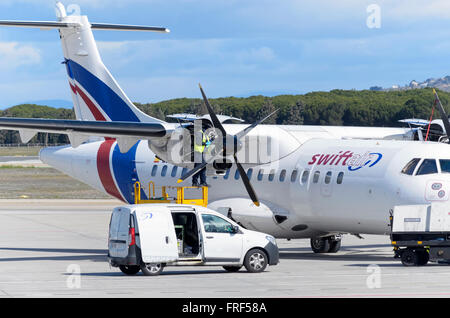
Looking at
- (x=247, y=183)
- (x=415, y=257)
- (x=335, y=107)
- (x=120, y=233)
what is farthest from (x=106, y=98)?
(x=335, y=107)

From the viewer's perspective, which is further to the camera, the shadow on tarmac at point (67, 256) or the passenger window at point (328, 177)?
the shadow on tarmac at point (67, 256)

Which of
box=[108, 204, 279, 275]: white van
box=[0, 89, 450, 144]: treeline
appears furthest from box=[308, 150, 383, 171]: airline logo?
box=[0, 89, 450, 144]: treeline

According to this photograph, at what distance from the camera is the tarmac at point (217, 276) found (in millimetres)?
14844

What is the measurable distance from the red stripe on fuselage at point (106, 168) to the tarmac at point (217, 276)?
1.93 metres

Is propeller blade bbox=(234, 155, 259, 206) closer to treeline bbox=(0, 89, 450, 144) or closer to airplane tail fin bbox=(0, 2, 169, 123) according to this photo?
airplane tail fin bbox=(0, 2, 169, 123)

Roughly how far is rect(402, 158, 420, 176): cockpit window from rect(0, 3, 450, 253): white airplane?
0.03 metres

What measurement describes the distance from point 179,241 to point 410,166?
6274 millimetres

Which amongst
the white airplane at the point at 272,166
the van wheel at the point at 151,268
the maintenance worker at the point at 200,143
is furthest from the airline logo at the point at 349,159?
the van wheel at the point at 151,268

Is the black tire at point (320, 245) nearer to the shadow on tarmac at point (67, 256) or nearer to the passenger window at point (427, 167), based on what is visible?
the passenger window at point (427, 167)

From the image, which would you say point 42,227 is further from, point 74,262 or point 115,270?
point 115,270

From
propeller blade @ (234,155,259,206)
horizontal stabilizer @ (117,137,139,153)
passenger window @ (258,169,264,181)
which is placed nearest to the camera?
propeller blade @ (234,155,259,206)

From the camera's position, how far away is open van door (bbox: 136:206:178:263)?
1741cm
